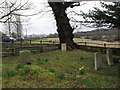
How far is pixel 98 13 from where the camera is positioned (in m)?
9.23

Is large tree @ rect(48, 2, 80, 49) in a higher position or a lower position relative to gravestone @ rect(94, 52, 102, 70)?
higher

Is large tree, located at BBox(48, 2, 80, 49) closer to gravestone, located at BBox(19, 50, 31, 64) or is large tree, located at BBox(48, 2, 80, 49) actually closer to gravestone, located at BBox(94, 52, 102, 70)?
gravestone, located at BBox(94, 52, 102, 70)

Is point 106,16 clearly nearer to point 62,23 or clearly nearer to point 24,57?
point 24,57

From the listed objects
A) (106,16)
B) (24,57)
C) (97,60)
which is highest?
(106,16)

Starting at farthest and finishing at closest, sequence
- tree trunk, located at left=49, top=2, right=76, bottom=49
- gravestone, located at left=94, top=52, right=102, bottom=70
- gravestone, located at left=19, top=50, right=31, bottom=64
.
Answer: tree trunk, located at left=49, top=2, right=76, bottom=49 → gravestone, located at left=94, top=52, right=102, bottom=70 → gravestone, located at left=19, top=50, right=31, bottom=64

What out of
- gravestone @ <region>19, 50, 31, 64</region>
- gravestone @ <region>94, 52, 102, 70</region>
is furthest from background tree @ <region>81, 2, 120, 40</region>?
gravestone @ <region>19, 50, 31, 64</region>

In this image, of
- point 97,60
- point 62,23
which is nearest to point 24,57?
point 97,60

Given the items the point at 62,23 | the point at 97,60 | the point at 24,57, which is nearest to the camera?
the point at 24,57

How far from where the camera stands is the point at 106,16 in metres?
8.89

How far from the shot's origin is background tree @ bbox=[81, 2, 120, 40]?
8.42 m

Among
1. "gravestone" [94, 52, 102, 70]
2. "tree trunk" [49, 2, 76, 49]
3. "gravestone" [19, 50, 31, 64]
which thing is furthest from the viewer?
"tree trunk" [49, 2, 76, 49]

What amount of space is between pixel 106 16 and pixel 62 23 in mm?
6428

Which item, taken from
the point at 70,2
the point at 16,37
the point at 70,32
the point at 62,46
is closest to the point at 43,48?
the point at 62,46

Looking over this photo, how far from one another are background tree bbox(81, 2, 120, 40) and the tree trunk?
4.99m
